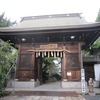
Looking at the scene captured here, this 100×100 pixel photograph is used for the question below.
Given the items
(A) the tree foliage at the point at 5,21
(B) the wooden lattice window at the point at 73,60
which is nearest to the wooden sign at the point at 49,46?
(B) the wooden lattice window at the point at 73,60

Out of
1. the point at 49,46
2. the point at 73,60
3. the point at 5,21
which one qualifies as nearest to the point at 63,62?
the point at 73,60

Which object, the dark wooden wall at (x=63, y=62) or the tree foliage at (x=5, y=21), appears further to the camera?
the tree foliage at (x=5, y=21)

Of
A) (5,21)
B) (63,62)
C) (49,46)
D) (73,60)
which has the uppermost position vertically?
(5,21)

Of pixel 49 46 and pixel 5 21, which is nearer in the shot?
pixel 49 46

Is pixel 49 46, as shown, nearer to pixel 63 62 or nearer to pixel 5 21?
pixel 63 62

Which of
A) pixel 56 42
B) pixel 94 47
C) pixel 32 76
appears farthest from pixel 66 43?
pixel 94 47

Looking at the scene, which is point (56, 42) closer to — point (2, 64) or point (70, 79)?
point (70, 79)

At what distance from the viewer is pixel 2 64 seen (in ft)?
21.5

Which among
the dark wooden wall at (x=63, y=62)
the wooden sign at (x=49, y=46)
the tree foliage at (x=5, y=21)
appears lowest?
the dark wooden wall at (x=63, y=62)

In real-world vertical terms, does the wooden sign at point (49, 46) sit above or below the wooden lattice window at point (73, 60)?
above

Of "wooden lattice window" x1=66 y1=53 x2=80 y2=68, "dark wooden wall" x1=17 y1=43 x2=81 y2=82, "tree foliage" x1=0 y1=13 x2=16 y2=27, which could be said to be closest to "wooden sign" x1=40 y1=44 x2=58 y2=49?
"dark wooden wall" x1=17 y1=43 x2=81 y2=82

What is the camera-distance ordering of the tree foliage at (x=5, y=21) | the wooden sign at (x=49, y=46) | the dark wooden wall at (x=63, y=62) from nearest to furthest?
the dark wooden wall at (x=63, y=62) < the wooden sign at (x=49, y=46) < the tree foliage at (x=5, y=21)

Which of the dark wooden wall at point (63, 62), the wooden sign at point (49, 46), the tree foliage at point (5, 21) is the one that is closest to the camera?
the dark wooden wall at point (63, 62)

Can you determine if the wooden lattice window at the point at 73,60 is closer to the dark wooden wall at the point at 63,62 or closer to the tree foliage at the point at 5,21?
the dark wooden wall at the point at 63,62
